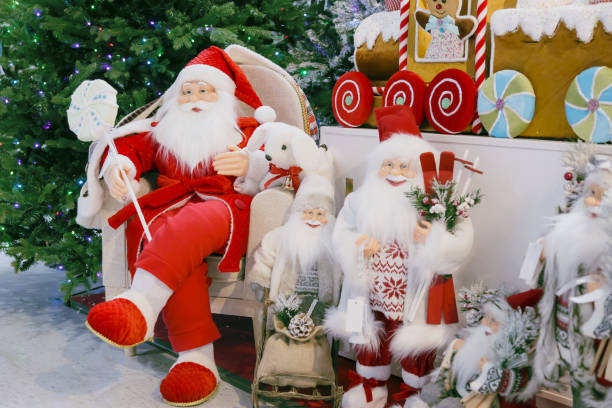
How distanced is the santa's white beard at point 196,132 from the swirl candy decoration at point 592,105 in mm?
1395

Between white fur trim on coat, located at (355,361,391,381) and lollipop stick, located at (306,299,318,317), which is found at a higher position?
lollipop stick, located at (306,299,318,317)

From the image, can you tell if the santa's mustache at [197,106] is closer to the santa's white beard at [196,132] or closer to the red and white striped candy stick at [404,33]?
the santa's white beard at [196,132]

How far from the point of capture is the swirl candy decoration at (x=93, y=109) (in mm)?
2311

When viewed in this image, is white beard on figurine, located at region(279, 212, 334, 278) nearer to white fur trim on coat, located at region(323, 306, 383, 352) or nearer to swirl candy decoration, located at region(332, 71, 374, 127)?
white fur trim on coat, located at region(323, 306, 383, 352)

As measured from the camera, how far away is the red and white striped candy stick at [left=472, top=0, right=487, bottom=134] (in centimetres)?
213

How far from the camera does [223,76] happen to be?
2.61 m

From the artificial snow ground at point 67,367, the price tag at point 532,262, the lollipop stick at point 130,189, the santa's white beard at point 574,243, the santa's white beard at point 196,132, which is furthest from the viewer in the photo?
the santa's white beard at point 196,132

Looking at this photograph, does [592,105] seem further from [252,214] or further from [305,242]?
[252,214]

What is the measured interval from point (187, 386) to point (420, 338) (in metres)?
0.87

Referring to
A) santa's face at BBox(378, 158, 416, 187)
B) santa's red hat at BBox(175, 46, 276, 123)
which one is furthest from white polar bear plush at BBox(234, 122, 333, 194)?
santa's face at BBox(378, 158, 416, 187)

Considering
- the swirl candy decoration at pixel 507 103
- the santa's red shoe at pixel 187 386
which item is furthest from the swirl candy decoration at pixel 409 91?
the santa's red shoe at pixel 187 386

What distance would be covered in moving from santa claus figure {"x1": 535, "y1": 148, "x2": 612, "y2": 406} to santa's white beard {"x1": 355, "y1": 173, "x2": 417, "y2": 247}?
17.6 inches

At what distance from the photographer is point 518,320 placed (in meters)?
1.65

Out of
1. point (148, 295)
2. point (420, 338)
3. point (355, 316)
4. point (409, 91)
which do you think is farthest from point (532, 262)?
point (148, 295)
